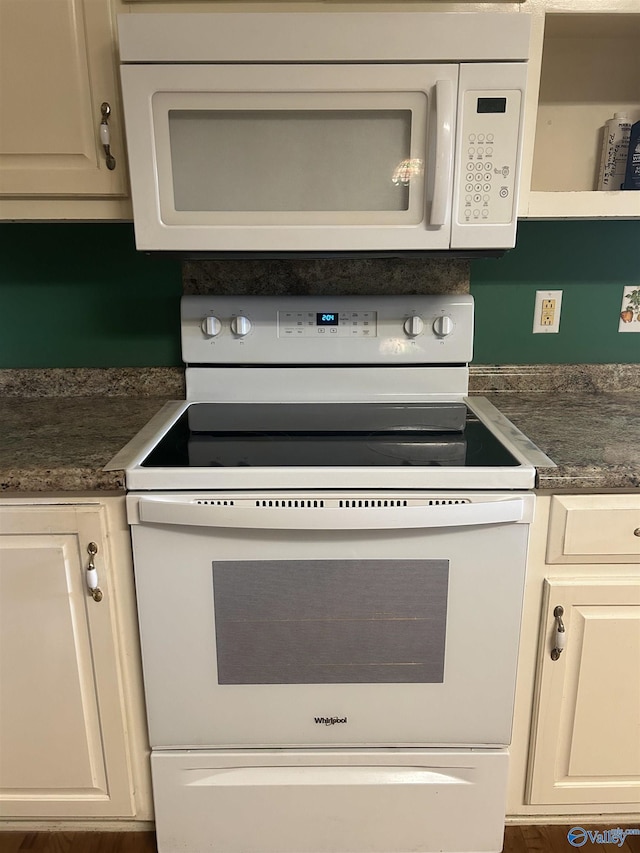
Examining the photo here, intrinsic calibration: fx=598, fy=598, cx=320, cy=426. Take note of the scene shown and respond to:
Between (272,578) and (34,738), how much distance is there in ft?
2.08

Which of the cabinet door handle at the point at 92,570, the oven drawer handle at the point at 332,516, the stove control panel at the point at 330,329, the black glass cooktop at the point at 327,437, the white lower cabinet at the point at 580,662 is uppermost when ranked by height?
the stove control panel at the point at 330,329

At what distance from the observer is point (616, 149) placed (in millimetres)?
1391

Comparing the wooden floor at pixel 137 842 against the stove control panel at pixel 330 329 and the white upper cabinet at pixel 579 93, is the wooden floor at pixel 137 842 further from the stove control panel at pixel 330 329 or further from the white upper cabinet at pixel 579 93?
the white upper cabinet at pixel 579 93

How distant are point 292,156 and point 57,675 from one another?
3.72ft

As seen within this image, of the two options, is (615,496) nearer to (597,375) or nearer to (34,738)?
(597,375)

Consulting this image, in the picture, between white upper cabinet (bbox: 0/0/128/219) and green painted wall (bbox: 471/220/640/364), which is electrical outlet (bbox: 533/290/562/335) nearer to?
green painted wall (bbox: 471/220/640/364)

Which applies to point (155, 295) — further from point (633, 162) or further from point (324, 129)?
point (633, 162)

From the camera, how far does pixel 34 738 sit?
1239mm

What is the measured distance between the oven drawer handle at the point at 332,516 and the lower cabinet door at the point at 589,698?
25 cm

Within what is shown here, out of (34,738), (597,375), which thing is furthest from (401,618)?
(597,375)

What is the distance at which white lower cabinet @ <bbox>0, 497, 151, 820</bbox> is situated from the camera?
3.69 ft

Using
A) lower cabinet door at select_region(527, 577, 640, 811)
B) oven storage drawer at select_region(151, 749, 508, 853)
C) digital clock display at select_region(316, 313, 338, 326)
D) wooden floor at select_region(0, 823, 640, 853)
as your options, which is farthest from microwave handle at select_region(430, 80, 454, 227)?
wooden floor at select_region(0, 823, 640, 853)

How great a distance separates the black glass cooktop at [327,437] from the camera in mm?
1138

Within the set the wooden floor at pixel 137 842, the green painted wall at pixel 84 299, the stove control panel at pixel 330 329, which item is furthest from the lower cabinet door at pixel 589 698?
the green painted wall at pixel 84 299
